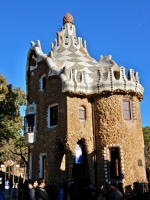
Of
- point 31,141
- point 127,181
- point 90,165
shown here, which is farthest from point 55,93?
point 127,181

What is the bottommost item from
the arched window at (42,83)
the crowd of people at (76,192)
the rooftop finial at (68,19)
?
the crowd of people at (76,192)

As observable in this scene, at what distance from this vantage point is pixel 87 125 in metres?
18.3

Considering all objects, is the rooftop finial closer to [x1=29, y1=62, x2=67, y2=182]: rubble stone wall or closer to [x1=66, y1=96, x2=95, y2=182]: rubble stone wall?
[x1=29, y1=62, x2=67, y2=182]: rubble stone wall

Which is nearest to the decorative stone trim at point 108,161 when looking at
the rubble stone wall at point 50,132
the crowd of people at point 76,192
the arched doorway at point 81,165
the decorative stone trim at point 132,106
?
the crowd of people at point 76,192

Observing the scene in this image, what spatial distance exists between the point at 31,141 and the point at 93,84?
586cm

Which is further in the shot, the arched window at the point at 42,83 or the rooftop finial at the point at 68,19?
the rooftop finial at the point at 68,19

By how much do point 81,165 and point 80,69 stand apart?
6.41 metres

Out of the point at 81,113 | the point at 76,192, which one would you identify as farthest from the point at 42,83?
the point at 76,192

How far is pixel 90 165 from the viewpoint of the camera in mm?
17547

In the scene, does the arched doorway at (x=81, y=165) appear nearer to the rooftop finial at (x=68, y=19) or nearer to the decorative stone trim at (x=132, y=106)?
the decorative stone trim at (x=132, y=106)

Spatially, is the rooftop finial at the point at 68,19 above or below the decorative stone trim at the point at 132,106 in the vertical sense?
above

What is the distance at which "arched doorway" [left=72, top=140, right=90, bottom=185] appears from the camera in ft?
58.8

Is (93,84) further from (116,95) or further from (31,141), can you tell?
Result: (31,141)

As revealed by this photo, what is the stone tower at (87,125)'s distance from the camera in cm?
1742
